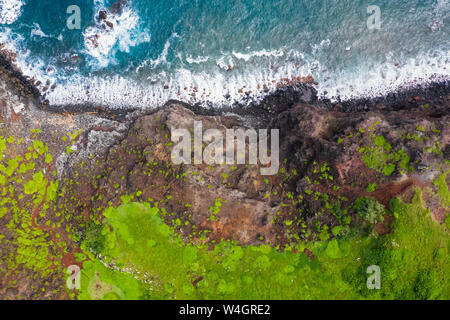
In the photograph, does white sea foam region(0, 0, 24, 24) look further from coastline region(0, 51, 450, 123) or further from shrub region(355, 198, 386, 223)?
shrub region(355, 198, 386, 223)

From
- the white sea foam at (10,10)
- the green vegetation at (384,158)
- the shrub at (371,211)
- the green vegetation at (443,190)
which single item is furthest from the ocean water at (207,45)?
the shrub at (371,211)

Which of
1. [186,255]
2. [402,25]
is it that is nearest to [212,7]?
[402,25]

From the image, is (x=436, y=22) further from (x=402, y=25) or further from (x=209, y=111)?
(x=209, y=111)

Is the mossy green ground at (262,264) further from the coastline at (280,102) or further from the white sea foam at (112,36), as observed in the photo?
the white sea foam at (112,36)

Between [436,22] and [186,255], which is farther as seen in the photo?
[436,22]

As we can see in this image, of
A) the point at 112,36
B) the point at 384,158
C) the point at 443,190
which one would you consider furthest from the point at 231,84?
the point at 443,190

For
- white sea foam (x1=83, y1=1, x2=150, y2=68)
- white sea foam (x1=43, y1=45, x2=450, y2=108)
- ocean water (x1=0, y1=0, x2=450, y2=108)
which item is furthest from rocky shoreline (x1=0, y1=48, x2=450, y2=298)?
white sea foam (x1=83, y1=1, x2=150, y2=68)
